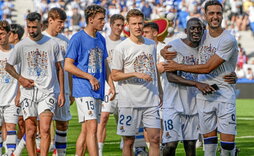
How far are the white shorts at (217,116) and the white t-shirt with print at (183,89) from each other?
0.79 ft

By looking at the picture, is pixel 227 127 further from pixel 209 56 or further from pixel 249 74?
pixel 249 74

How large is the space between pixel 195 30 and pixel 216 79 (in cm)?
73

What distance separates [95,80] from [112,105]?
3.78 m

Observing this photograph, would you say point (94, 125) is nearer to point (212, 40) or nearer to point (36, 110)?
point (36, 110)

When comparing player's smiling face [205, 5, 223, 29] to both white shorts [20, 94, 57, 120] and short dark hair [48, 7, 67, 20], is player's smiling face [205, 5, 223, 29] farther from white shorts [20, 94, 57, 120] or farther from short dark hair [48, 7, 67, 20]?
short dark hair [48, 7, 67, 20]

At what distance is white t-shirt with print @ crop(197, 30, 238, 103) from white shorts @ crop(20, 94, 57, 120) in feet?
7.91

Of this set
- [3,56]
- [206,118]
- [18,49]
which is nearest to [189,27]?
[206,118]

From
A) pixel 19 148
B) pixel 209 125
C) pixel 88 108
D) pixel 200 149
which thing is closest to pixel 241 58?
Answer: pixel 200 149

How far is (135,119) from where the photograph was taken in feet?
35.6

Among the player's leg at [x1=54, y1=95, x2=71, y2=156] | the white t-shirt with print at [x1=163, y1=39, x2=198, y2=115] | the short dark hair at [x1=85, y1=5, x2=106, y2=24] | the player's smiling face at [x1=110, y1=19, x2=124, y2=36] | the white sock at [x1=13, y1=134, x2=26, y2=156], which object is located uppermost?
the short dark hair at [x1=85, y1=5, x2=106, y2=24]

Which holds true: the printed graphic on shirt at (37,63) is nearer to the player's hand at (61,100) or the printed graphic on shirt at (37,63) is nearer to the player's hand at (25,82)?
the player's hand at (25,82)

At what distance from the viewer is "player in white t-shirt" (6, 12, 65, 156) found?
37.2 feet

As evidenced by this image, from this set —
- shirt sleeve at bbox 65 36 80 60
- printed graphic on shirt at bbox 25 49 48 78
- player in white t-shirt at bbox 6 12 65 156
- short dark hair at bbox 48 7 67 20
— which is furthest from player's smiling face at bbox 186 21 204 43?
short dark hair at bbox 48 7 67 20

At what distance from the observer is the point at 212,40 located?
10.3 metres
